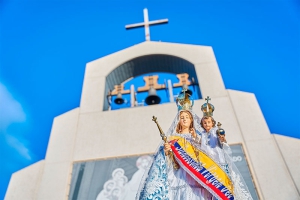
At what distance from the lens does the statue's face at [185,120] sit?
12.5 ft

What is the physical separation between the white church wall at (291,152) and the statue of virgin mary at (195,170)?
271cm

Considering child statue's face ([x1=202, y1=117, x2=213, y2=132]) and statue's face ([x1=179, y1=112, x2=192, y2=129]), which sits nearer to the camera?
child statue's face ([x1=202, y1=117, x2=213, y2=132])

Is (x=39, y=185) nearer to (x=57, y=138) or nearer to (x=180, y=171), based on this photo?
(x=57, y=138)

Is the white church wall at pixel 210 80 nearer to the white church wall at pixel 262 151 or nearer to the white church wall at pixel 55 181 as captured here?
the white church wall at pixel 262 151

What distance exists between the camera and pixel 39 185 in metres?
5.84

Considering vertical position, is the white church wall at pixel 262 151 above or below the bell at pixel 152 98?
below

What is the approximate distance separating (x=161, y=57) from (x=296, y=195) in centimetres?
521

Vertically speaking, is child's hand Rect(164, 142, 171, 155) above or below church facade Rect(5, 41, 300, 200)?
below

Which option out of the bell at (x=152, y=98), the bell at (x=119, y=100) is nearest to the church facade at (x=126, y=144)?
the bell at (x=119, y=100)

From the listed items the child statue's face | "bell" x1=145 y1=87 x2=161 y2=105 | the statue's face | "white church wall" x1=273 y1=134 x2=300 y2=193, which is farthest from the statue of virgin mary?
"bell" x1=145 y1=87 x2=161 y2=105

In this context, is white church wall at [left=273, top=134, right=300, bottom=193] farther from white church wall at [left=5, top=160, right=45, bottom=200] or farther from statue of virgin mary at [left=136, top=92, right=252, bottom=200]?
white church wall at [left=5, top=160, right=45, bottom=200]

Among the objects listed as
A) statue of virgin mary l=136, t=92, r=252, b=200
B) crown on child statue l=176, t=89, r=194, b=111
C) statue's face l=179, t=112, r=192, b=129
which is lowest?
statue of virgin mary l=136, t=92, r=252, b=200

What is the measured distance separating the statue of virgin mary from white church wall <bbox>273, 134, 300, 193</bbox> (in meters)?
2.71

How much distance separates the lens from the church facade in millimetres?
5547
